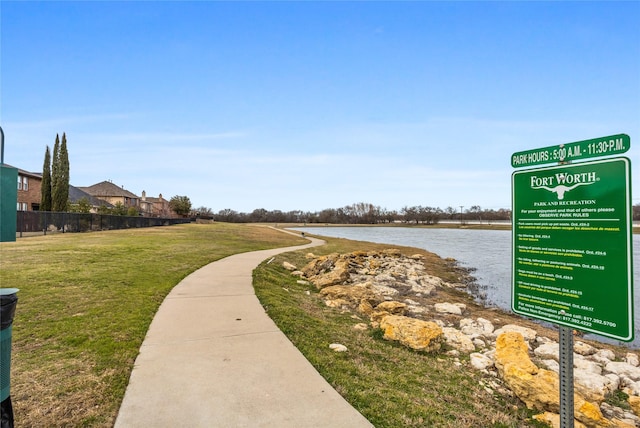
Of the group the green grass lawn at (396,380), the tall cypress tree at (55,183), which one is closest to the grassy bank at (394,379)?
the green grass lawn at (396,380)

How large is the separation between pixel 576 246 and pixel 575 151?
2.31ft

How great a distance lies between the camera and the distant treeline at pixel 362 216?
142 m

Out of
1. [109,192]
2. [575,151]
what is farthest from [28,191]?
[575,151]

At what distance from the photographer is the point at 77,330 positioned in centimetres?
569

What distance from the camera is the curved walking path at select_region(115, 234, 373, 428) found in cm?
333

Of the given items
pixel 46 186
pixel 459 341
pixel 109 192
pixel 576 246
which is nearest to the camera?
pixel 576 246

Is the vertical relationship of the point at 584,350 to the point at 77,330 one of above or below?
below

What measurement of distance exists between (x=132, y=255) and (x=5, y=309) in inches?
529

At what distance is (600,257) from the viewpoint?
2.45m

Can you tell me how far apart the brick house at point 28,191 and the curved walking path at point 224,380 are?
141ft

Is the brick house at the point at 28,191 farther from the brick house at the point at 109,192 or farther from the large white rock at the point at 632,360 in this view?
the large white rock at the point at 632,360

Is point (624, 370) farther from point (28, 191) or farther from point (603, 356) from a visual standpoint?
point (28, 191)

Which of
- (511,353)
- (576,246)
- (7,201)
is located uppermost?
(7,201)

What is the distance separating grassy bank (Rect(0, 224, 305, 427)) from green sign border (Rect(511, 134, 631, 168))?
4382 millimetres
